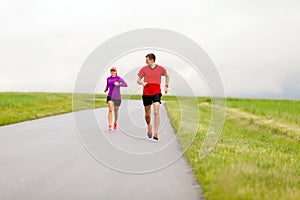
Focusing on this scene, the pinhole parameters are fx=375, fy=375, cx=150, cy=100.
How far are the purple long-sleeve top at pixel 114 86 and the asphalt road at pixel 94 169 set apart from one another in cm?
316

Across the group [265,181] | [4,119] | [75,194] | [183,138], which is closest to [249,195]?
[265,181]

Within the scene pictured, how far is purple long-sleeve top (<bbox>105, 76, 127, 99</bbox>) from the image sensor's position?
1390cm

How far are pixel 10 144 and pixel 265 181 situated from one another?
717 cm

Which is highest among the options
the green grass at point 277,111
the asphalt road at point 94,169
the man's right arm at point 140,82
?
the man's right arm at point 140,82

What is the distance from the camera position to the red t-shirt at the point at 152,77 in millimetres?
10586

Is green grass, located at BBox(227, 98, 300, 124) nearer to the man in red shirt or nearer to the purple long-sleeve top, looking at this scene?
the purple long-sleeve top

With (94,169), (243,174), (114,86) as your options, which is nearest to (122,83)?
(114,86)

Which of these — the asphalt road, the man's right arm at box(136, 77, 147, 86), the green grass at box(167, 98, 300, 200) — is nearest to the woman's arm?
the asphalt road

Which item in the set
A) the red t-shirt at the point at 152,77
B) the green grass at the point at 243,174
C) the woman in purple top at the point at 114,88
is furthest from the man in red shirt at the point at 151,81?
the woman in purple top at the point at 114,88

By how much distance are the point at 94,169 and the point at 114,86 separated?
7.54 metres

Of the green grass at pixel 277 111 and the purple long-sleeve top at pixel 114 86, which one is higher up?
the purple long-sleeve top at pixel 114 86

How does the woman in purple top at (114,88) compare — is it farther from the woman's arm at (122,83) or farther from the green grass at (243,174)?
the green grass at (243,174)

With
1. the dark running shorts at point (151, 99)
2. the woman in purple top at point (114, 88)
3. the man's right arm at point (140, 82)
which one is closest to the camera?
the man's right arm at point (140, 82)

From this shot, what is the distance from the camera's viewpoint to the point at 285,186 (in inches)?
219
